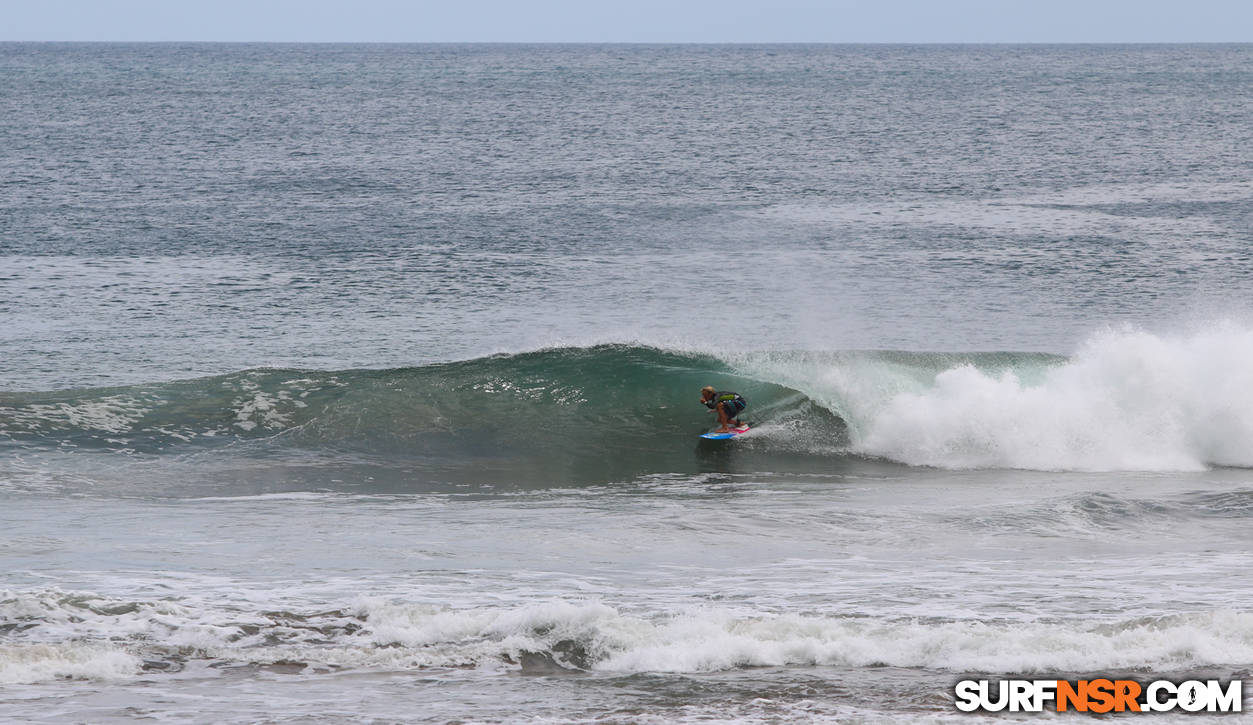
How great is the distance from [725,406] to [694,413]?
1389mm

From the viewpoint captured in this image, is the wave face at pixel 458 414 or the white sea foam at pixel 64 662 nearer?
the white sea foam at pixel 64 662

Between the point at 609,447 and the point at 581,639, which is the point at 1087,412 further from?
the point at 581,639

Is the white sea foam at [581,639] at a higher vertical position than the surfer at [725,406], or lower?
lower

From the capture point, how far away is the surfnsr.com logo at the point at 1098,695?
879cm

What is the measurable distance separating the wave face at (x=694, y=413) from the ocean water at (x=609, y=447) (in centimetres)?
7

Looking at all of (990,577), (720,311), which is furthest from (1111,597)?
(720,311)

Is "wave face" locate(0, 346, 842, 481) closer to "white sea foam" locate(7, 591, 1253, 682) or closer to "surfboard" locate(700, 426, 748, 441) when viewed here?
"surfboard" locate(700, 426, 748, 441)

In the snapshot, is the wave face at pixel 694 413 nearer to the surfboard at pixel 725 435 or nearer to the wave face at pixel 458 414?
the wave face at pixel 458 414

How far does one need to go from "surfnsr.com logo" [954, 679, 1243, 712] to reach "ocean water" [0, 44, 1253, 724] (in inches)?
7.4

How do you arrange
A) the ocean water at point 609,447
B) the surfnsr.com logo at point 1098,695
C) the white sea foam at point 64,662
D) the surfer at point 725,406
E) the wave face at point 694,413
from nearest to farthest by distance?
the surfnsr.com logo at point 1098,695, the white sea foam at point 64,662, the ocean water at point 609,447, the wave face at point 694,413, the surfer at point 725,406

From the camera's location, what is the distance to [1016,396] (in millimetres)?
18859

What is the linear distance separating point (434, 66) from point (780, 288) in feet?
502

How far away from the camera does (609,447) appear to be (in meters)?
19.4

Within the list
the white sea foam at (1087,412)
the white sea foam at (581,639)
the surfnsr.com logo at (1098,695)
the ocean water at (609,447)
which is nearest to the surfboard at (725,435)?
the ocean water at (609,447)
